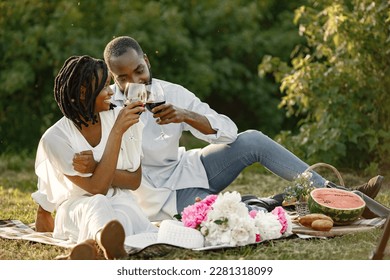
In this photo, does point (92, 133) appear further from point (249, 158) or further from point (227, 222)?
point (249, 158)

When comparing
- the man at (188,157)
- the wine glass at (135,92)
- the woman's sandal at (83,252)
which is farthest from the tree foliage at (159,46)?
the woman's sandal at (83,252)

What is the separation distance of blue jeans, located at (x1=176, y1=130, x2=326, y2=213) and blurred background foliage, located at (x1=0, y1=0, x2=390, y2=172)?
8.45ft

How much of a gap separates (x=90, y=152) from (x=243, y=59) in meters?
6.49

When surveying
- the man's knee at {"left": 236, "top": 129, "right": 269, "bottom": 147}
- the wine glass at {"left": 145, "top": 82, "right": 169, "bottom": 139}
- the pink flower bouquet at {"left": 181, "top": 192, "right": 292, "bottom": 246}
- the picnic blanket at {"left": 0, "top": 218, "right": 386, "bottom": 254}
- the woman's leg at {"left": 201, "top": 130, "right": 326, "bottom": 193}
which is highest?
the wine glass at {"left": 145, "top": 82, "right": 169, "bottom": 139}

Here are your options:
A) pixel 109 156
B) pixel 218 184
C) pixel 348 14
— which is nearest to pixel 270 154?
pixel 218 184

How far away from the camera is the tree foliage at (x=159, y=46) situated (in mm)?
9078

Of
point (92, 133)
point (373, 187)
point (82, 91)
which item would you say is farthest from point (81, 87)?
point (373, 187)

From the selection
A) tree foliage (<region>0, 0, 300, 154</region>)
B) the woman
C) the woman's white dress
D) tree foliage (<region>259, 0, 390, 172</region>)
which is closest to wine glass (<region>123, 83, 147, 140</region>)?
the woman

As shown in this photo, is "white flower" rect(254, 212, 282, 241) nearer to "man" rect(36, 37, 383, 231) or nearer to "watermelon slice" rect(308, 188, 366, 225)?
"watermelon slice" rect(308, 188, 366, 225)

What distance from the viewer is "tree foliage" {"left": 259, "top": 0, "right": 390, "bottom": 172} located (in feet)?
23.6

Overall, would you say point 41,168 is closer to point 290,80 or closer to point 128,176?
point 128,176

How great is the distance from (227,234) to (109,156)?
696 mm

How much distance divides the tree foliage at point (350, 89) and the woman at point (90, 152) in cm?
339
